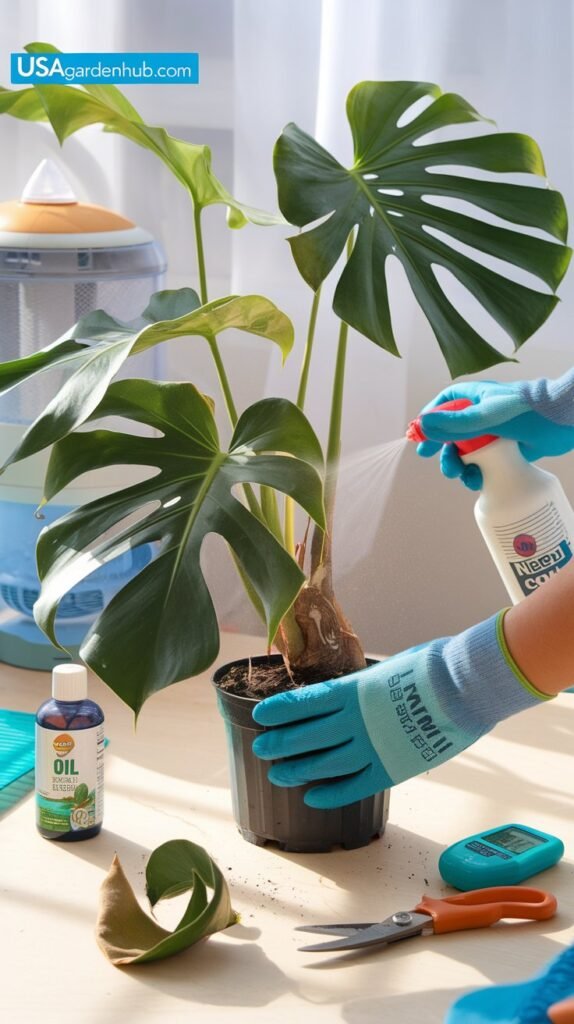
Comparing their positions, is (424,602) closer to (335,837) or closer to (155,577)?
(335,837)

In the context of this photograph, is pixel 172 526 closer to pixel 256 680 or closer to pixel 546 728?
pixel 256 680

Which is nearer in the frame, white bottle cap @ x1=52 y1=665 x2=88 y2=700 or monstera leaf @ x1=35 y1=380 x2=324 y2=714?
monstera leaf @ x1=35 y1=380 x2=324 y2=714

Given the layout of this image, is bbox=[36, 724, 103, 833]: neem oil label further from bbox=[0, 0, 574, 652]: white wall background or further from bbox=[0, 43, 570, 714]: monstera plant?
bbox=[0, 0, 574, 652]: white wall background

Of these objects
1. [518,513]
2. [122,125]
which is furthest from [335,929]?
[122,125]

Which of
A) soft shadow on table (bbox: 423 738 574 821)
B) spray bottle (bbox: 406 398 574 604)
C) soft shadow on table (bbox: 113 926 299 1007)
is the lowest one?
soft shadow on table (bbox: 113 926 299 1007)

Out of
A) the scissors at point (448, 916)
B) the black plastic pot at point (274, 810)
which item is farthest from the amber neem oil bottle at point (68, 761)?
the scissors at point (448, 916)

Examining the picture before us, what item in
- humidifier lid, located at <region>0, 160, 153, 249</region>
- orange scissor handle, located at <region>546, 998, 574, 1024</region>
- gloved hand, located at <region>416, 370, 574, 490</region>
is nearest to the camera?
orange scissor handle, located at <region>546, 998, 574, 1024</region>

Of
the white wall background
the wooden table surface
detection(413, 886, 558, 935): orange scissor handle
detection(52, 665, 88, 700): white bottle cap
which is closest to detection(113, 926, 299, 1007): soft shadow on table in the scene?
the wooden table surface

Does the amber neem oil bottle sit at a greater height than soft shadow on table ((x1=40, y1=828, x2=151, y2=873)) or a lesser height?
greater

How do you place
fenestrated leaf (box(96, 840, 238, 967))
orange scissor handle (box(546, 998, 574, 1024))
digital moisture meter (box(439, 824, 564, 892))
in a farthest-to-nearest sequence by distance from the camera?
1. digital moisture meter (box(439, 824, 564, 892))
2. fenestrated leaf (box(96, 840, 238, 967))
3. orange scissor handle (box(546, 998, 574, 1024))

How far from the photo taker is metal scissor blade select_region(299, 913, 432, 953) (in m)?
0.79

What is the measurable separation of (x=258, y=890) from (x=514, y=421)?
417mm

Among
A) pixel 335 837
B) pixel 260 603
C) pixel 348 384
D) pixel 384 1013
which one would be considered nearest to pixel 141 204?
pixel 348 384

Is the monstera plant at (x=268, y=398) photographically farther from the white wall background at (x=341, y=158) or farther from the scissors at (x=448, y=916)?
the white wall background at (x=341, y=158)
